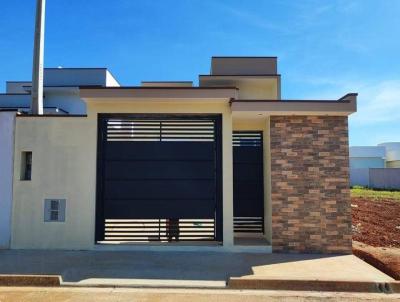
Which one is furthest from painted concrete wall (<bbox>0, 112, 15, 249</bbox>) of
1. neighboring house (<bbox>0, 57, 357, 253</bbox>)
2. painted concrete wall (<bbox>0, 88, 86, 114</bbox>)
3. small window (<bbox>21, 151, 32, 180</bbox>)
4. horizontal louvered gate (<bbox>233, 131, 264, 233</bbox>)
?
painted concrete wall (<bbox>0, 88, 86, 114</bbox>)

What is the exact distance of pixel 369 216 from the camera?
1517cm

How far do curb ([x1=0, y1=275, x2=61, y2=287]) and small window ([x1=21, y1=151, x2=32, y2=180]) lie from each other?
333 centimetres

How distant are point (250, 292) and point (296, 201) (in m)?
3.32

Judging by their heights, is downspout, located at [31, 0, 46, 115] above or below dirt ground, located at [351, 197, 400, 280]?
above

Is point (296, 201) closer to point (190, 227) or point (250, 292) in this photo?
point (190, 227)

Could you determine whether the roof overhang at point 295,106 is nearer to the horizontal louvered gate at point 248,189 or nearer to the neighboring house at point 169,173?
the neighboring house at point 169,173

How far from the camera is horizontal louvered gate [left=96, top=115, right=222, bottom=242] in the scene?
912 cm

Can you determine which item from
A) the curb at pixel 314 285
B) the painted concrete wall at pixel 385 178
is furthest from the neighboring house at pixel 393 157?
the curb at pixel 314 285

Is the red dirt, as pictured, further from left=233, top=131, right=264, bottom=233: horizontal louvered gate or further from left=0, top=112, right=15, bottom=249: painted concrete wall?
left=0, top=112, right=15, bottom=249: painted concrete wall

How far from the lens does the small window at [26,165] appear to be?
928cm

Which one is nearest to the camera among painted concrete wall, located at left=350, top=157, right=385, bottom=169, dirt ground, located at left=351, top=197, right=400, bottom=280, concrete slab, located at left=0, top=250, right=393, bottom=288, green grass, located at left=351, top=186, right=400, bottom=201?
concrete slab, located at left=0, top=250, right=393, bottom=288

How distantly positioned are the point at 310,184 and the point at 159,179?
3.60 metres

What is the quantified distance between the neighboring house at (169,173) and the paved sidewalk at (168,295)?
9.05ft

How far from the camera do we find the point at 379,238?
10.7m
